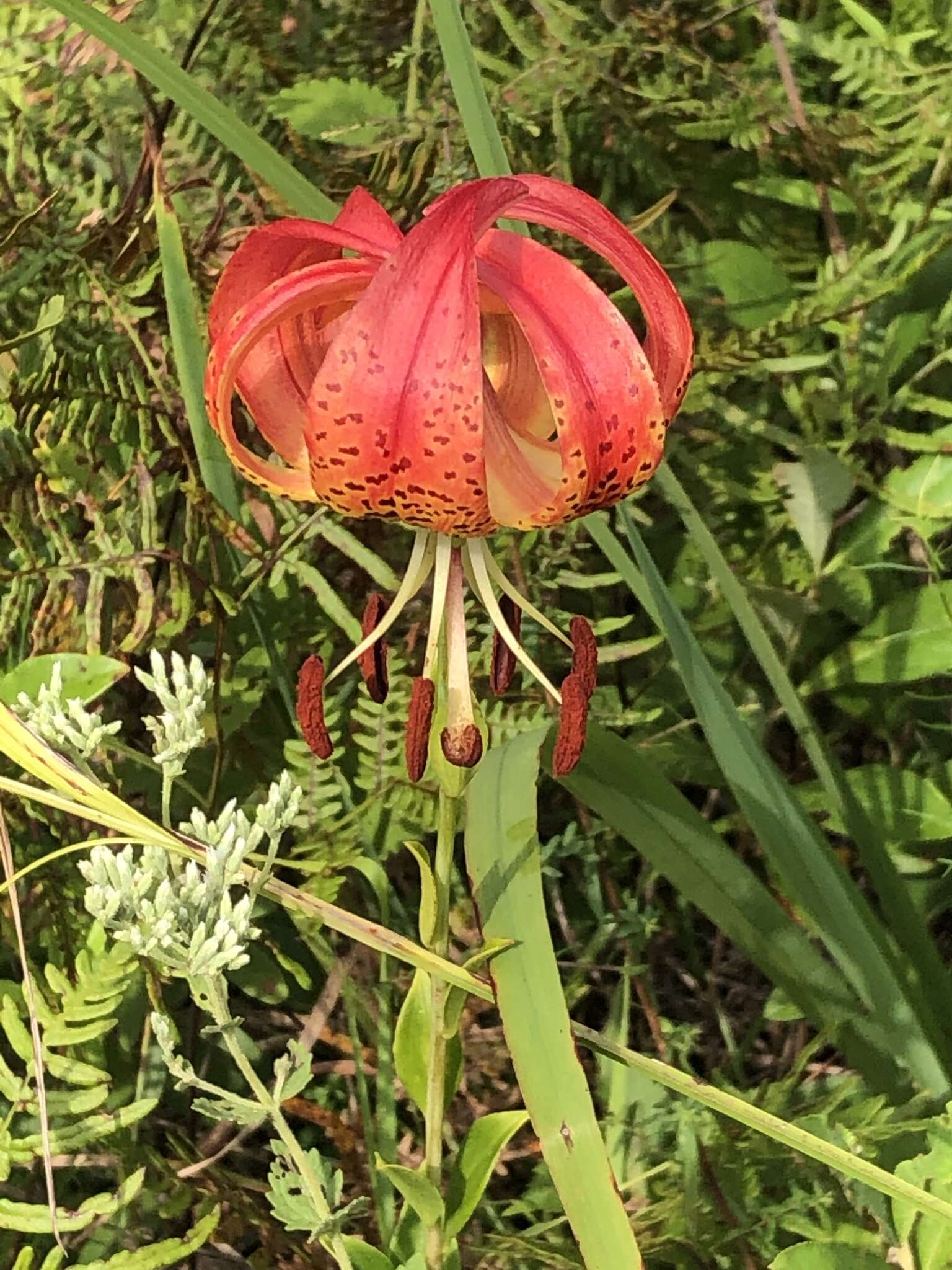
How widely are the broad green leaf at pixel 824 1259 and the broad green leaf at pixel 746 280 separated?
70 cm

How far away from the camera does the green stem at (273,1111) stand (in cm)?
50

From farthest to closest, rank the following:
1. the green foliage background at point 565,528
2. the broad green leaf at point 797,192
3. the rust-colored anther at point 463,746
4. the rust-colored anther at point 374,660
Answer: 1. the broad green leaf at point 797,192
2. the green foliage background at point 565,528
3. the rust-colored anther at point 374,660
4. the rust-colored anther at point 463,746

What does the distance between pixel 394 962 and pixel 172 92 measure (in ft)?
2.17

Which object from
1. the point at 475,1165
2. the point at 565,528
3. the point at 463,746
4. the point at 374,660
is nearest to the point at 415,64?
the point at 565,528

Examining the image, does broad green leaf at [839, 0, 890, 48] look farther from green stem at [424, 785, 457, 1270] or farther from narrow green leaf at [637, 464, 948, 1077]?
green stem at [424, 785, 457, 1270]

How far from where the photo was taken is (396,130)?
0.85 metres

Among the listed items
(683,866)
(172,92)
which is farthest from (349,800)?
(172,92)

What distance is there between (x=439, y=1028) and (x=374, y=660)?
0.74ft

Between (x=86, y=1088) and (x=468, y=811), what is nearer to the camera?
(x=468, y=811)

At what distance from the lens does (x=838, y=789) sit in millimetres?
783

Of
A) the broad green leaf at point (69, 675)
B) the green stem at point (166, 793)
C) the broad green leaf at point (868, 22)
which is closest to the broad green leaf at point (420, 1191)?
the green stem at point (166, 793)

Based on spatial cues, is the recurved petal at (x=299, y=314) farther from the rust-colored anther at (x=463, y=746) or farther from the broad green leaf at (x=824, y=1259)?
the broad green leaf at (x=824, y=1259)

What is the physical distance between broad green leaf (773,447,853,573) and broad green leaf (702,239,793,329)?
132 millimetres

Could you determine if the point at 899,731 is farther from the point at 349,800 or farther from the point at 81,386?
the point at 81,386
